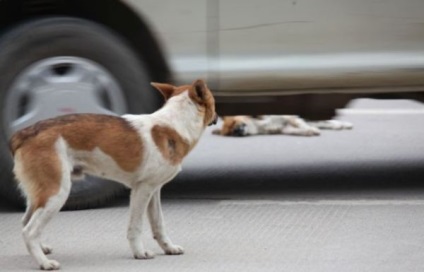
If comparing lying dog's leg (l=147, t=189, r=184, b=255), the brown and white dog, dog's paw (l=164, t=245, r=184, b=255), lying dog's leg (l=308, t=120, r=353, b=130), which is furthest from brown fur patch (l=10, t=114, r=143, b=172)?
lying dog's leg (l=308, t=120, r=353, b=130)

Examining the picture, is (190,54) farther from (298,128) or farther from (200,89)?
(298,128)

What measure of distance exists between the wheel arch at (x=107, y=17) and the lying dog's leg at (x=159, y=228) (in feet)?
4.50

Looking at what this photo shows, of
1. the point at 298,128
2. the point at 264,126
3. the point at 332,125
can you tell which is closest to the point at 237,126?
the point at 264,126

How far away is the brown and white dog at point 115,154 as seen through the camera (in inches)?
227

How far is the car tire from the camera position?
279 inches

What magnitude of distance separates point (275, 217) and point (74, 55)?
161cm

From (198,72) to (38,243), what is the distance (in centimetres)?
191

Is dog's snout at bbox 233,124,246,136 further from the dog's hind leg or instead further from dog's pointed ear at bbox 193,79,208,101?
the dog's hind leg

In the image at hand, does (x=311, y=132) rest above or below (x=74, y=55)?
below

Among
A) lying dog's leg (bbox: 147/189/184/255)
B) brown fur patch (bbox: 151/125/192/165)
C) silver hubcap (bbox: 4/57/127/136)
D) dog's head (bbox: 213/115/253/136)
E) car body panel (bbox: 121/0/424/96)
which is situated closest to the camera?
brown fur patch (bbox: 151/125/192/165)

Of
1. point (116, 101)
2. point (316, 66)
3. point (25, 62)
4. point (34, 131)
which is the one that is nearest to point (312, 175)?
point (316, 66)

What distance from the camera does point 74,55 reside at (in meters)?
7.12

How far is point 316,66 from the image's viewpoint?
730 centimetres

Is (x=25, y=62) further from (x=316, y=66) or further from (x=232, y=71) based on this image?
(x=316, y=66)
